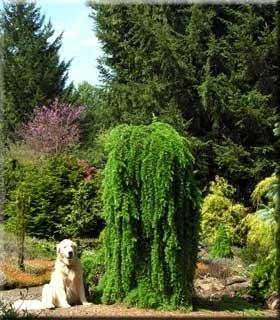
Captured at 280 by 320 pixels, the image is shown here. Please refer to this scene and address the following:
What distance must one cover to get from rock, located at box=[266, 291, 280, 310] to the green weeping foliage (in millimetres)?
1070

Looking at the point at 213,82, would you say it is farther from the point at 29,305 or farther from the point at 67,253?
the point at 29,305

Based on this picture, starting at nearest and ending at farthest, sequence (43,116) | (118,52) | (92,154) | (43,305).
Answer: (43,305) → (118,52) → (92,154) → (43,116)

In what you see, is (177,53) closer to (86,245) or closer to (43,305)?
(86,245)

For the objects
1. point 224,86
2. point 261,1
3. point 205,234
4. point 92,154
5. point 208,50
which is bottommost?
point 205,234

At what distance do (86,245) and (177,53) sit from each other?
594 centimetres

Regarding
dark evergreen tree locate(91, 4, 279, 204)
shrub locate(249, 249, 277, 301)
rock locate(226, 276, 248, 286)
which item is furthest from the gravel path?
dark evergreen tree locate(91, 4, 279, 204)

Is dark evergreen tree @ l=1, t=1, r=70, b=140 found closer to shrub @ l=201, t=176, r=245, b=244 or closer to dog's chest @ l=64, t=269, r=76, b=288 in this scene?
shrub @ l=201, t=176, r=245, b=244

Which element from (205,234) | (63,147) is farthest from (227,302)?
(63,147)

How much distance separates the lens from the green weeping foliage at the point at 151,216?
5680 mm

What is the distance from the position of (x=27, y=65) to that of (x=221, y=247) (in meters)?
13.0

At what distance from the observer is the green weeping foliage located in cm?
568

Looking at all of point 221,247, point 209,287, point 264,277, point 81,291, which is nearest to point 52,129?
point 221,247

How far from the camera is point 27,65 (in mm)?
20812

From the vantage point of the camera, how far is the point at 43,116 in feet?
62.8
